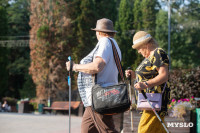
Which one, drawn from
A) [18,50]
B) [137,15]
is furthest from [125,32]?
[18,50]

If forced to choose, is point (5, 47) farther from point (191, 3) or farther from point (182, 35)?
point (191, 3)

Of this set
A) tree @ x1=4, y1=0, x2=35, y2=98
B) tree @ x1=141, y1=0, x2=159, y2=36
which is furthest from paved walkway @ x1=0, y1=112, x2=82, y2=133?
tree @ x1=4, y1=0, x2=35, y2=98

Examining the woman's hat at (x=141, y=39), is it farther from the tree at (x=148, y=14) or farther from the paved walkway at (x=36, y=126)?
the tree at (x=148, y=14)

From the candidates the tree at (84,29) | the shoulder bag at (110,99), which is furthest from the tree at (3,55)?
the shoulder bag at (110,99)

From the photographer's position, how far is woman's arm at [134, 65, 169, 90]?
3.56 metres

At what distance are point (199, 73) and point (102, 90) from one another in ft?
24.2

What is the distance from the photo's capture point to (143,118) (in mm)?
3803

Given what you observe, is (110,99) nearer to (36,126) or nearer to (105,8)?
(36,126)

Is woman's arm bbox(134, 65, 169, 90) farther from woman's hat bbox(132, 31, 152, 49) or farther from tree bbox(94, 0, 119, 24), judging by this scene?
tree bbox(94, 0, 119, 24)

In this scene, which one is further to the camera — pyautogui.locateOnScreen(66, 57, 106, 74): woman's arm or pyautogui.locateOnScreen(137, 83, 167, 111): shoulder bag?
pyautogui.locateOnScreen(137, 83, 167, 111): shoulder bag

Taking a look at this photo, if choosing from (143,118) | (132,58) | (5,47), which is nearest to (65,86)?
(132,58)

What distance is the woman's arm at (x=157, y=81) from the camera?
356 centimetres

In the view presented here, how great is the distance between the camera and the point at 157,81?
3586mm

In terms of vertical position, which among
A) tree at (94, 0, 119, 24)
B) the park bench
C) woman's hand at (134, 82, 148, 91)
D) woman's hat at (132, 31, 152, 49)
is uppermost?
tree at (94, 0, 119, 24)
